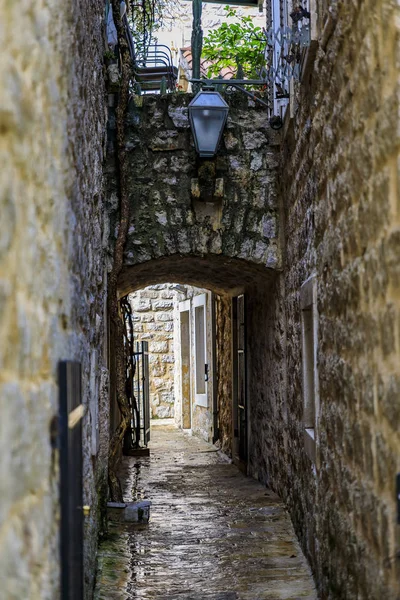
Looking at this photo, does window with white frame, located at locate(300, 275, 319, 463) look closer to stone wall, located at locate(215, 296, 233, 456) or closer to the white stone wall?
stone wall, located at locate(215, 296, 233, 456)

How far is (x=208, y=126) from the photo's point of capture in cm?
579

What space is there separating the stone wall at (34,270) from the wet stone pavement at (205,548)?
1848 millimetres

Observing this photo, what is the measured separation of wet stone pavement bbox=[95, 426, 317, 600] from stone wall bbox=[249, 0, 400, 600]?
226mm

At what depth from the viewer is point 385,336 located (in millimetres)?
2439

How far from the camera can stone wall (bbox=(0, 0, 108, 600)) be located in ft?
4.77

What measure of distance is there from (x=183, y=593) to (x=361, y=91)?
8.76 ft

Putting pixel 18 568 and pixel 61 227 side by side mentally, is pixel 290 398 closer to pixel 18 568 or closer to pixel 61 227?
pixel 61 227

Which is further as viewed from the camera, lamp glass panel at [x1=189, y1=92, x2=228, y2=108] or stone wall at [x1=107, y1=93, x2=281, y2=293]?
stone wall at [x1=107, y1=93, x2=281, y2=293]

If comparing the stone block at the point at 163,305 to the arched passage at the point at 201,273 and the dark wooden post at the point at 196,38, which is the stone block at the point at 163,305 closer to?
the arched passage at the point at 201,273

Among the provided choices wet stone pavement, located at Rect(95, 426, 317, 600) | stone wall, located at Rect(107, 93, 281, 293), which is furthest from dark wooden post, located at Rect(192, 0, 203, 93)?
wet stone pavement, located at Rect(95, 426, 317, 600)

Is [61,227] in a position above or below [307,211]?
below

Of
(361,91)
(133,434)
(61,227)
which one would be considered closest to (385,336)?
(361,91)

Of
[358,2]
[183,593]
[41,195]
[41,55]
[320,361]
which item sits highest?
[358,2]

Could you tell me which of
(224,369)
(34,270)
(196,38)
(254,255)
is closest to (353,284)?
(34,270)
